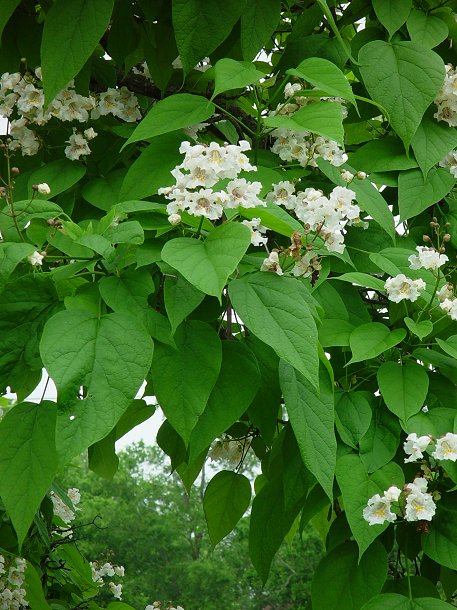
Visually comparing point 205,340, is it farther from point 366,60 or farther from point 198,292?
point 366,60

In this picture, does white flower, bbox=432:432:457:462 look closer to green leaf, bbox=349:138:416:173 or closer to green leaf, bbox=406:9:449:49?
green leaf, bbox=349:138:416:173

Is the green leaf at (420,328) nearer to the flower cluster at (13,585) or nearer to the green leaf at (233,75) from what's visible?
the green leaf at (233,75)

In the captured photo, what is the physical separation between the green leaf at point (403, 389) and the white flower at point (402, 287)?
0.11 meters

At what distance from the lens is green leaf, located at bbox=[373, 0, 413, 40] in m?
1.60

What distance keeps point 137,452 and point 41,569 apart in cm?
1139

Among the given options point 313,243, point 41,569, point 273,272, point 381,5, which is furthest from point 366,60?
point 41,569

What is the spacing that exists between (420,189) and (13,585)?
1.25m

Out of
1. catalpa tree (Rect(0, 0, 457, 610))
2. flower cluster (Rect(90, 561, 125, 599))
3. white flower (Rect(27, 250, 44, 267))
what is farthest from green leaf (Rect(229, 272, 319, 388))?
flower cluster (Rect(90, 561, 125, 599))

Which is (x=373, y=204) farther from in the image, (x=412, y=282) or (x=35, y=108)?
(x=35, y=108)

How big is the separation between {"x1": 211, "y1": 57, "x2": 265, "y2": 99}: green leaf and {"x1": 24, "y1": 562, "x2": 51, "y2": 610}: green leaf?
4.03 ft

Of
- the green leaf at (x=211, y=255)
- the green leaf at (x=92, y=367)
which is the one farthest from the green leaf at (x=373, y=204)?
the green leaf at (x=92, y=367)

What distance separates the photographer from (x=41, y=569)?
7.65 ft

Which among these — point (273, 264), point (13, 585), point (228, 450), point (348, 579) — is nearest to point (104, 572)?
point (13, 585)

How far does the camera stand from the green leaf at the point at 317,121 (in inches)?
52.7
